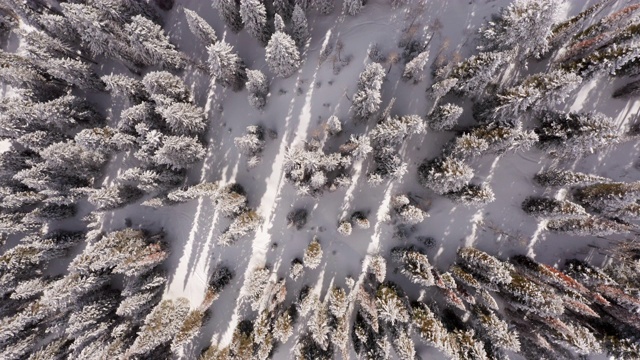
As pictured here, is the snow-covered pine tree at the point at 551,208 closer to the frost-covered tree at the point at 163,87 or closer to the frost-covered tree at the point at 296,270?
the frost-covered tree at the point at 296,270

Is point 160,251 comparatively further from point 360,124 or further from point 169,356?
point 360,124

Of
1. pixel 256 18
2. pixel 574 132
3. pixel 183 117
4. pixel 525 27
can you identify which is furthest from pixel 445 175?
pixel 183 117

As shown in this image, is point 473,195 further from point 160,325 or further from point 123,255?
point 123,255

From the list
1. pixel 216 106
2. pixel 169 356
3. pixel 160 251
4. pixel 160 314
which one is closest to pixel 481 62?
pixel 216 106

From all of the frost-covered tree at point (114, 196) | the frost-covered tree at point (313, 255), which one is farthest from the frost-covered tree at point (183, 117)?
the frost-covered tree at point (313, 255)

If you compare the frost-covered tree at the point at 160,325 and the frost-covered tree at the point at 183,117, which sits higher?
the frost-covered tree at the point at 183,117

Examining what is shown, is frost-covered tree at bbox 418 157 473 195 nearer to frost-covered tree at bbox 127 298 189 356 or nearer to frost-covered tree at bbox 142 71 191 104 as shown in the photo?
frost-covered tree at bbox 142 71 191 104
